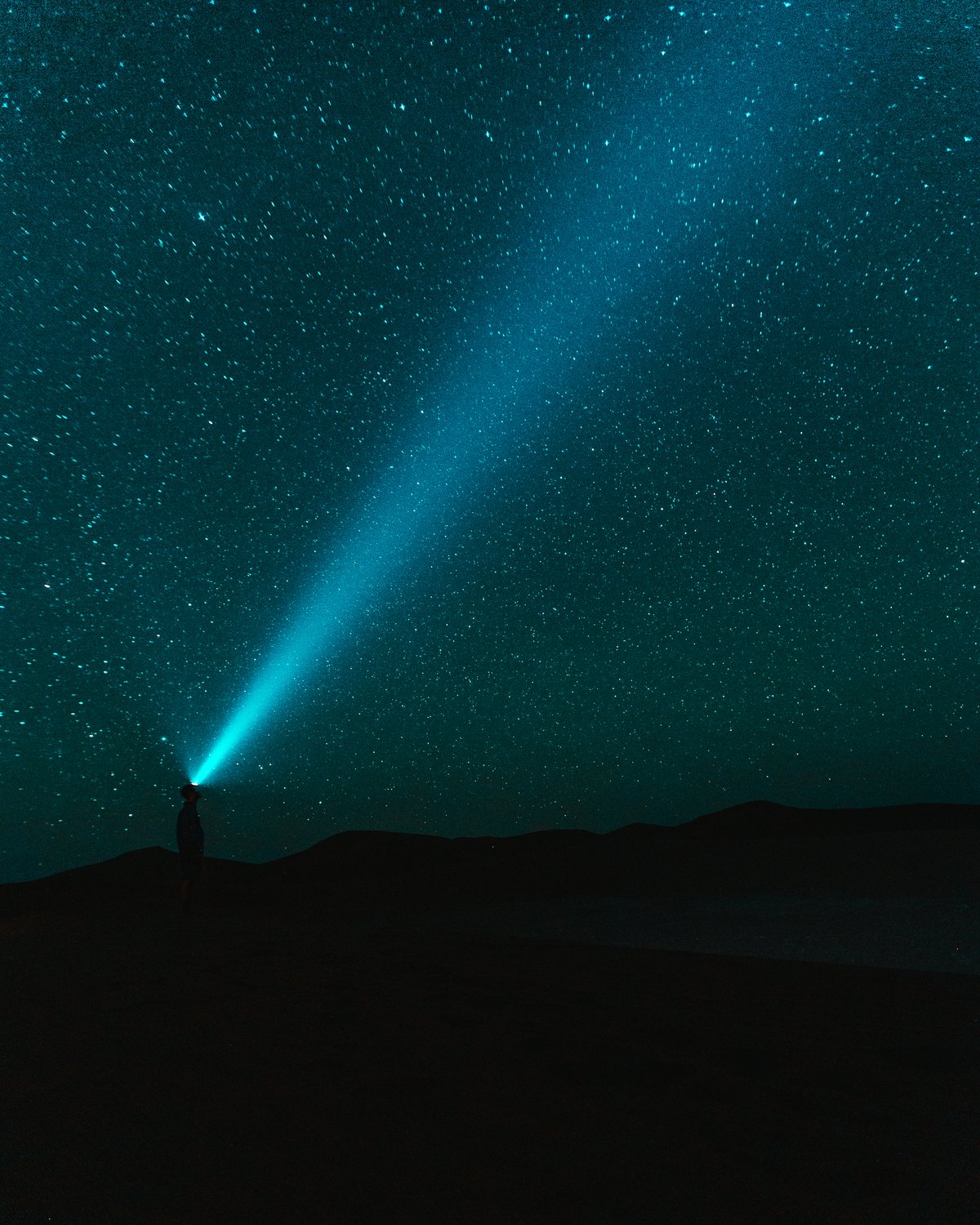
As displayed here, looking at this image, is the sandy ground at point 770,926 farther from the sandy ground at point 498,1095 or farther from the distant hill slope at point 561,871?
the distant hill slope at point 561,871

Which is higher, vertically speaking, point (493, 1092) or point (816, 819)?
point (816, 819)

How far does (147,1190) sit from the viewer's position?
2.59 m

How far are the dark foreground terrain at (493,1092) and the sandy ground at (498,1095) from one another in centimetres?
1

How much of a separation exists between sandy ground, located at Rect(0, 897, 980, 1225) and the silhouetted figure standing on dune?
4.81 m

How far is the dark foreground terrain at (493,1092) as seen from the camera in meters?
2.52

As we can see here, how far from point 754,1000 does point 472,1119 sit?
94.5 inches

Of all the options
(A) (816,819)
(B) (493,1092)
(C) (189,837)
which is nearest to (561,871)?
(C) (189,837)

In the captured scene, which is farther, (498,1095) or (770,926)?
(770,926)

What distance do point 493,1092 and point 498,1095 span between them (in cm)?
5

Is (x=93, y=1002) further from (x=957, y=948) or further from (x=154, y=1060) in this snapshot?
(x=957, y=948)

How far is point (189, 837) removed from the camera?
11.3m

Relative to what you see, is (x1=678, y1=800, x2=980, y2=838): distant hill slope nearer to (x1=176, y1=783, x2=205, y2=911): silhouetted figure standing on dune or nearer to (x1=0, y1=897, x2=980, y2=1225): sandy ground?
(x1=176, y1=783, x2=205, y2=911): silhouetted figure standing on dune

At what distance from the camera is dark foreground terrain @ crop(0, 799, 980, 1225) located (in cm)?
252

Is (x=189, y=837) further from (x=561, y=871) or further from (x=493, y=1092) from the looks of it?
(x=493, y=1092)
